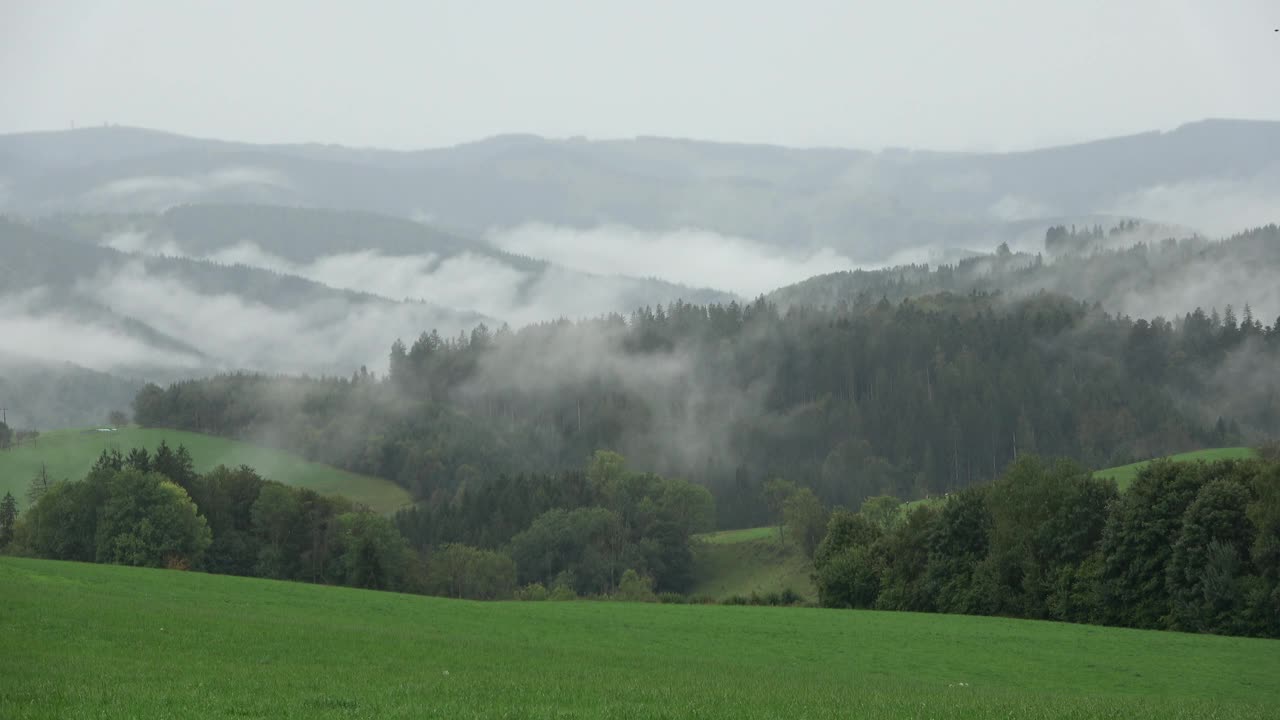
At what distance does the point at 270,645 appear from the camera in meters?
40.3

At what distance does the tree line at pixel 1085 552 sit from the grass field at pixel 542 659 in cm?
778

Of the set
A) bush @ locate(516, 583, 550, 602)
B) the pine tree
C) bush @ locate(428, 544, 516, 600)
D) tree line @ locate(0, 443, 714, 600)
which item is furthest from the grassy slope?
the pine tree

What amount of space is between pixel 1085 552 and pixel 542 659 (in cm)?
5044

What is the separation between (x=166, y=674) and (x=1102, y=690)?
30.6 m

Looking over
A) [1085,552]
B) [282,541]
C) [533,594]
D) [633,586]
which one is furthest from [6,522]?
[1085,552]

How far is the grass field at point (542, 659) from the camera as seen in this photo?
27.2 metres

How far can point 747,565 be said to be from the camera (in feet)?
566

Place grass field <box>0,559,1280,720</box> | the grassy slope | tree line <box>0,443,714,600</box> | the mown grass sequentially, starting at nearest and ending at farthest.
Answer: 1. grass field <box>0,559,1280,720</box>
2. tree line <box>0,443,714,600</box>
3. the grassy slope
4. the mown grass

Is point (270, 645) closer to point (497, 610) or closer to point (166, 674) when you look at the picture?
point (166, 674)

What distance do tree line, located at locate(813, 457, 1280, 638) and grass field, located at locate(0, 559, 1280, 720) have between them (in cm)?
778

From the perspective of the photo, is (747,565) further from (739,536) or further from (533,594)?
(533,594)

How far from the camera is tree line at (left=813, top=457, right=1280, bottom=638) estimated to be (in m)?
70.2

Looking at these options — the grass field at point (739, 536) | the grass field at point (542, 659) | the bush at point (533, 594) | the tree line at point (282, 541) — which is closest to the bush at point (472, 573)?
the tree line at point (282, 541)

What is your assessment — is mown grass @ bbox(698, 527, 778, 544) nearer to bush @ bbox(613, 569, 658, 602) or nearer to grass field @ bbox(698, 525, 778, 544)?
grass field @ bbox(698, 525, 778, 544)
